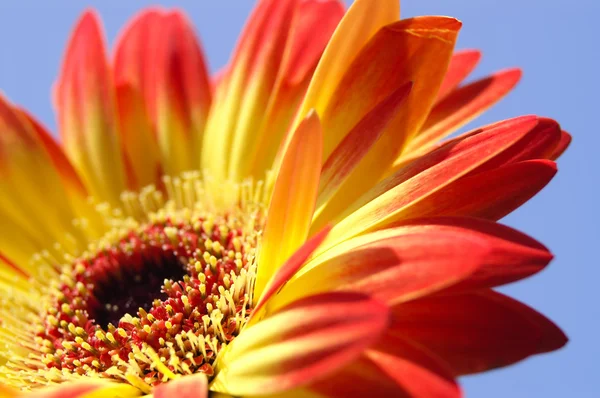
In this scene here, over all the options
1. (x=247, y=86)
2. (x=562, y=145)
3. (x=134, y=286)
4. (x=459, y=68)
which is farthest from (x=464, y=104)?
(x=134, y=286)

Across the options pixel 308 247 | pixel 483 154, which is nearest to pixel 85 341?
pixel 308 247

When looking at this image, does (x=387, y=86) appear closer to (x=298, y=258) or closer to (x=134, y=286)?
(x=298, y=258)

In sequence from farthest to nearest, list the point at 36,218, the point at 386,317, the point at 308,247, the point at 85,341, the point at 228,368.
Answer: the point at 36,218 → the point at 85,341 → the point at 228,368 → the point at 308,247 → the point at 386,317

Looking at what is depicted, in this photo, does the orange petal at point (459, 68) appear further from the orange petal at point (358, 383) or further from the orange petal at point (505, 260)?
the orange petal at point (358, 383)

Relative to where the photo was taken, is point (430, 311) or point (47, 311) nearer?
point (430, 311)

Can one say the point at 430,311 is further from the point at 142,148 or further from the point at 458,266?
the point at 142,148

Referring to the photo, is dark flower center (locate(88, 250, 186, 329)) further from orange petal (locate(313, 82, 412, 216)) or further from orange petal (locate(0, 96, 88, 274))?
orange petal (locate(313, 82, 412, 216))

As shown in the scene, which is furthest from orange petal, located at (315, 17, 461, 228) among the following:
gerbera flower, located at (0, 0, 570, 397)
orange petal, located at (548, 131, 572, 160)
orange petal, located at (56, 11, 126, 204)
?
orange petal, located at (56, 11, 126, 204)
